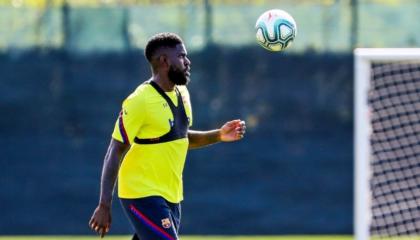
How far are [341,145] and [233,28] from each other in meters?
2.11

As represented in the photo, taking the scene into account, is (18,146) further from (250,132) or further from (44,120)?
(250,132)

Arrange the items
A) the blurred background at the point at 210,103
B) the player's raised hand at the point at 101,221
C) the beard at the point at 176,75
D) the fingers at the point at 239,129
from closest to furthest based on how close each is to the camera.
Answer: the player's raised hand at the point at 101,221 → the beard at the point at 176,75 → the fingers at the point at 239,129 → the blurred background at the point at 210,103

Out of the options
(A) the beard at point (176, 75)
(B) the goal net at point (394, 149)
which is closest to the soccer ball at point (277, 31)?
(A) the beard at point (176, 75)

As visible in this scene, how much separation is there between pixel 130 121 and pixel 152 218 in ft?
2.33

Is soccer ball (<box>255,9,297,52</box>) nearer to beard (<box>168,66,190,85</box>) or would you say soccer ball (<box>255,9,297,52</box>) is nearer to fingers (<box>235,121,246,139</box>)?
fingers (<box>235,121,246,139</box>)

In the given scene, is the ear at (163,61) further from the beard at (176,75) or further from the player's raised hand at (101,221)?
the player's raised hand at (101,221)

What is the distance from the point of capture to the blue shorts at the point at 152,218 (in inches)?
312

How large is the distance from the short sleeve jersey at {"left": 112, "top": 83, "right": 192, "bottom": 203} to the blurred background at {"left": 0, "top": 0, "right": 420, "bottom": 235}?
638 cm

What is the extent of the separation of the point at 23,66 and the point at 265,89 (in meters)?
3.23

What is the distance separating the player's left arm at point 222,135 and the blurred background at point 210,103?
5673 millimetres

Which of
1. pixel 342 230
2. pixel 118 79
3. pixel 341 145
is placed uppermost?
pixel 118 79

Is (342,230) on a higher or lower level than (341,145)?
lower

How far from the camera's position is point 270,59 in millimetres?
14773

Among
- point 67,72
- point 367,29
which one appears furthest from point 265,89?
point 67,72
